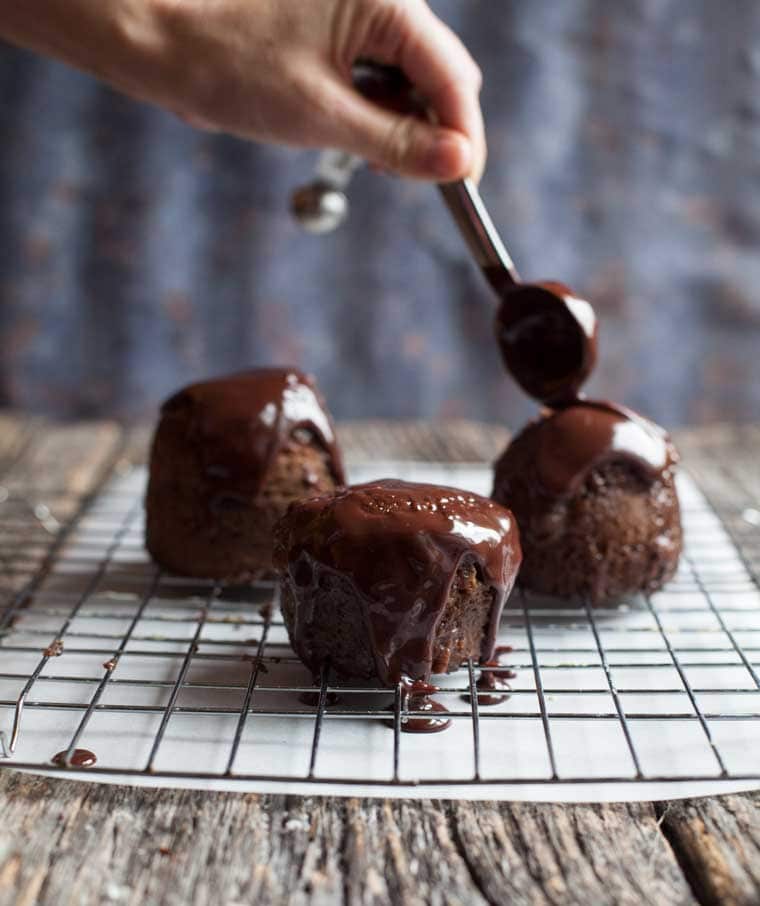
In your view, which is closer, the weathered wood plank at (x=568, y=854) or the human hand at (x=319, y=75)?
the weathered wood plank at (x=568, y=854)

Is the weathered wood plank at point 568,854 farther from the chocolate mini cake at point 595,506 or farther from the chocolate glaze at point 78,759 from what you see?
the chocolate mini cake at point 595,506

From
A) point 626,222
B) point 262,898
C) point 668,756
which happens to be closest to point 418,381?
point 626,222

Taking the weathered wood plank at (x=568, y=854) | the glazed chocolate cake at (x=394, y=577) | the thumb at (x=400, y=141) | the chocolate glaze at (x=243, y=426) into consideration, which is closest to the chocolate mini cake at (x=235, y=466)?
the chocolate glaze at (x=243, y=426)

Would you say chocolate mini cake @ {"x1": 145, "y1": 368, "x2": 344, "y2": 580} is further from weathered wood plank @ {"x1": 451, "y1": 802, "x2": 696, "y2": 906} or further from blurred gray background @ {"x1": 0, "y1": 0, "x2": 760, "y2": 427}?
blurred gray background @ {"x1": 0, "y1": 0, "x2": 760, "y2": 427}

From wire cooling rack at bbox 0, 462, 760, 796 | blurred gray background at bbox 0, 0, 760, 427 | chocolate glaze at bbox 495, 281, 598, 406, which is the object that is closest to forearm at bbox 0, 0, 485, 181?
chocolate glaze at bbox 495, 281, 598, 406

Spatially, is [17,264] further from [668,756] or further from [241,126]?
[668,756]

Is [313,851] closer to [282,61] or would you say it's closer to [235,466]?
[235,466]
